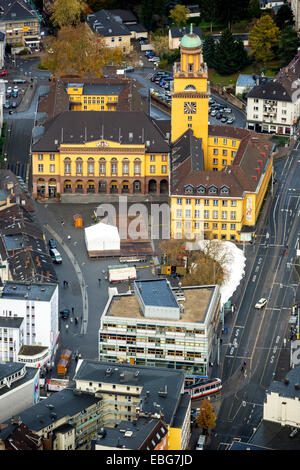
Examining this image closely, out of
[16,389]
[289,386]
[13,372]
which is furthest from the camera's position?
[13,372]

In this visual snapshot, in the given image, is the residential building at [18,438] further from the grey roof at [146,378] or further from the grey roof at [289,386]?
the grey roof at [289,386]

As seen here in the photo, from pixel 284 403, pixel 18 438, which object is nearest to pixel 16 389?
pixel 18 438

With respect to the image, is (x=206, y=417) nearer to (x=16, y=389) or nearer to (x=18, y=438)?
(x=16, y=389)

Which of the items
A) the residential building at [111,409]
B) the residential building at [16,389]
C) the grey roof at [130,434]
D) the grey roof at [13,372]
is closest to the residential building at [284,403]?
the residential building at [111,409]

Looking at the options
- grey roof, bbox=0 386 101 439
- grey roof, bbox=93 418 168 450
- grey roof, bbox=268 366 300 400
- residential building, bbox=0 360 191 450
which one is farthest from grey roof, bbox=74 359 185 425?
grey roof, bbox=268 366 300 400

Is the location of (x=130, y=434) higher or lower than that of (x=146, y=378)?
lower

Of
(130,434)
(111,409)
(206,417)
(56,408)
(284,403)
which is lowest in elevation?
(130,434)

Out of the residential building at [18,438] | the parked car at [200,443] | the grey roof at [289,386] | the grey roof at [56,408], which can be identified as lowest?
the parked car at [200,443]
